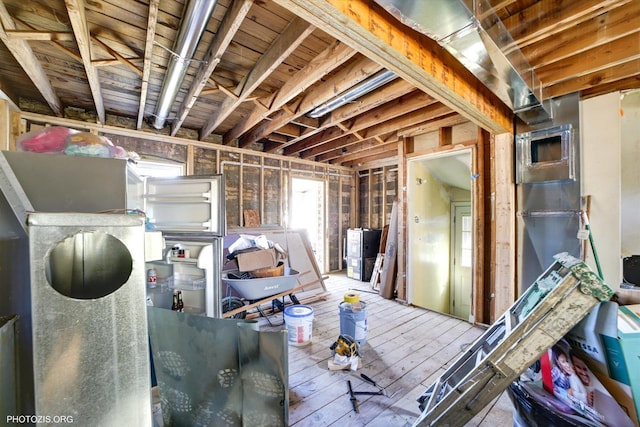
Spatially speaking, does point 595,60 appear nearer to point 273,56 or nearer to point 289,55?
point 289,55

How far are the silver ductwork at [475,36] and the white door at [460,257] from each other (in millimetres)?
2689

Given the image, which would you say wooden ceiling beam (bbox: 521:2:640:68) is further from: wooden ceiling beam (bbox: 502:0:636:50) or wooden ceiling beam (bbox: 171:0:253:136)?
wooden ceiling beam (bbox: 171:0:253:136)

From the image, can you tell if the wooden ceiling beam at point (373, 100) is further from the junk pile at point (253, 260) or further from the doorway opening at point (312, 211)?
the doorway opening at point (312, 211)

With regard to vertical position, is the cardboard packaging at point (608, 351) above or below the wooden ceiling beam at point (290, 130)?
below

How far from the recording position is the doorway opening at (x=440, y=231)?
3855mm

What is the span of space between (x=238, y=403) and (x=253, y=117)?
3.17m

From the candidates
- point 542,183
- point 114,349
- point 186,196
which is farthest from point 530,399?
point 186,196

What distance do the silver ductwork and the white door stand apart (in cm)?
269

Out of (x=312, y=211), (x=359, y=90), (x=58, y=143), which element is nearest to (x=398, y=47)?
(x=359, y=90)

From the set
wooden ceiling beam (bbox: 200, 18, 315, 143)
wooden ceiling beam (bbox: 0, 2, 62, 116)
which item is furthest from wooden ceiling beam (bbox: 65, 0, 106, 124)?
wooden ceiling beam (bbox: 200, 18, 315, 143)

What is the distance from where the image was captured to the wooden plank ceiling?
1.58 m

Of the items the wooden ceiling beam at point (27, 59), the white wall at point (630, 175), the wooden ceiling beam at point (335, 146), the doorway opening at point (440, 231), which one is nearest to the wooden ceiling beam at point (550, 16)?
the white wall at point (630, 175)

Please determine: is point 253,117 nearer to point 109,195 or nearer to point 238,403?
point 109,195

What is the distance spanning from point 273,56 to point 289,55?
14cm
